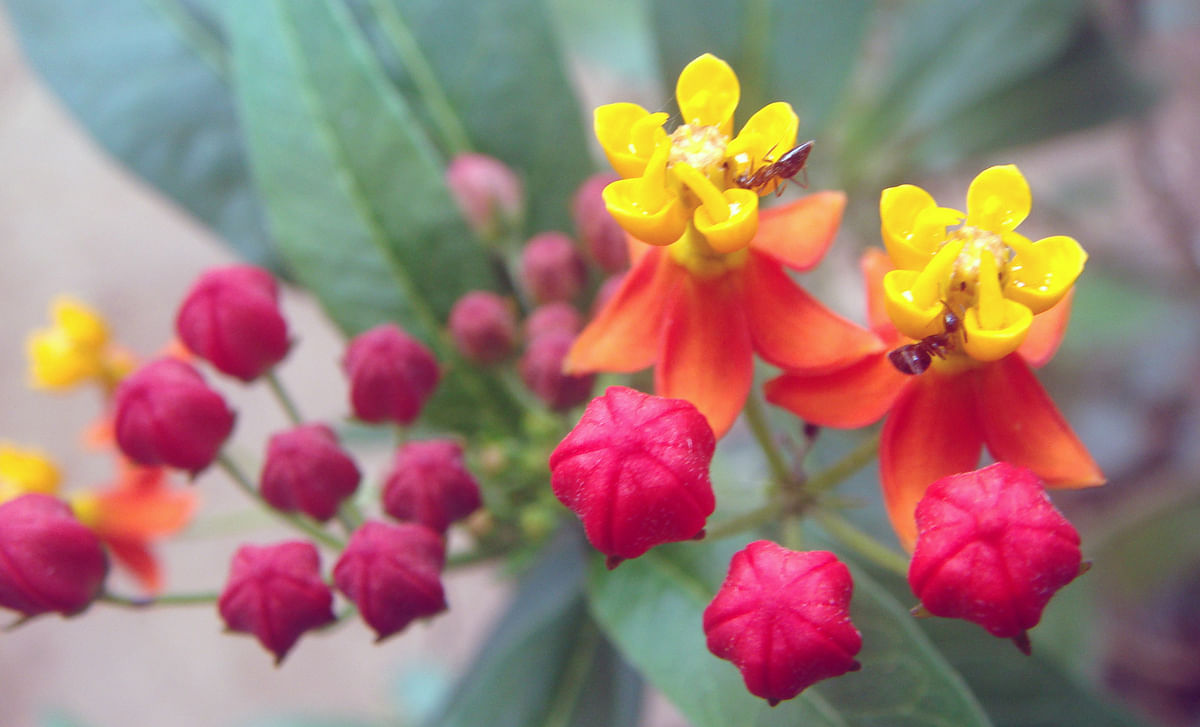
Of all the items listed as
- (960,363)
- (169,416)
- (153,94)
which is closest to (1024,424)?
(960,363)

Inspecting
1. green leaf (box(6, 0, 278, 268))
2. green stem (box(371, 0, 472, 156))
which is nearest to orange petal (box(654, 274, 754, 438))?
green stem (box(371, 0, 472, 156))

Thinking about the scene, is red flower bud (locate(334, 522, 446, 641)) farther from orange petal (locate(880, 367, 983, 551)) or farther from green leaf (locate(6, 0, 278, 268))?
green leaf (locate(6, 0, 278, 268))

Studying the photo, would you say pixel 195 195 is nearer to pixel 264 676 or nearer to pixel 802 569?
pixel 802 569

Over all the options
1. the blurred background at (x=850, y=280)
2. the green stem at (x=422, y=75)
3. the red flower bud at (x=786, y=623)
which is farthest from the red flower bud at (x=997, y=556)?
the green stem at (x=422, y=75)

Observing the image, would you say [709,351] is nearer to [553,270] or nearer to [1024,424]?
[1024,424]

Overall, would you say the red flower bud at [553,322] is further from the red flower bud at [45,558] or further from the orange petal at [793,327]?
the red flower bud at [45,558]
